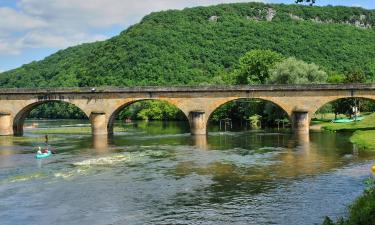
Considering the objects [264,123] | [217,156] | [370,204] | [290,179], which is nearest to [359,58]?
[264,123]

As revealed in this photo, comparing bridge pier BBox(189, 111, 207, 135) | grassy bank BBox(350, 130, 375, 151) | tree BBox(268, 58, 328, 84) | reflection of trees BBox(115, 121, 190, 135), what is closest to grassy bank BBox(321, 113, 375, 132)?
tree BBox(268, 58, 328, 84)

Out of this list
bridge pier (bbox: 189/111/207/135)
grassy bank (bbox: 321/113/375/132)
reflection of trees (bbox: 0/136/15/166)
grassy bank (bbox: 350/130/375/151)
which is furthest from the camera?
grassy bank (bbox: 321/113/375/132)

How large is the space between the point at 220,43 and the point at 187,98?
94.7 m

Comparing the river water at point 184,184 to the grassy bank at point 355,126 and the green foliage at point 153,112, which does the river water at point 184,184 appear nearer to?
the grassy bank at point 355,126

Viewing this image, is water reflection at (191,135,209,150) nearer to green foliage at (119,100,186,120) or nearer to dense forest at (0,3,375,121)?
green foliage at (119,100,186,120)

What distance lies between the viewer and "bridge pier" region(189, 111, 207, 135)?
69.6 meters

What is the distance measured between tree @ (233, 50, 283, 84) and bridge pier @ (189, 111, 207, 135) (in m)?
28.0

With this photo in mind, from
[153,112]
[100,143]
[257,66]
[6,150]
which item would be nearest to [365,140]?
[100,143]

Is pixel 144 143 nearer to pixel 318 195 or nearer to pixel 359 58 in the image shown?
pixel 318 195

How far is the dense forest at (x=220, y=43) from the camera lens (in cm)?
14538

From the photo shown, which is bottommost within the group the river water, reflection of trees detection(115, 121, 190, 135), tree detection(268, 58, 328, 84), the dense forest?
the river water

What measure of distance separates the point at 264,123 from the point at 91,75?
86393mm

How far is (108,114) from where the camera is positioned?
240 ft

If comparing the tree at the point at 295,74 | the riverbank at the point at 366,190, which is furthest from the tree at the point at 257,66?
the riverbank at the point at 366,190
